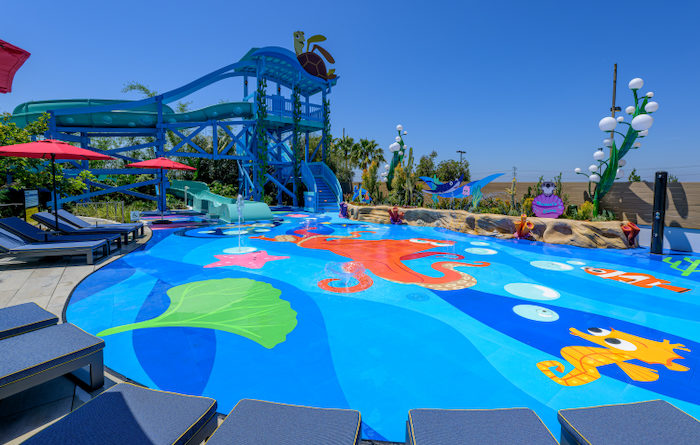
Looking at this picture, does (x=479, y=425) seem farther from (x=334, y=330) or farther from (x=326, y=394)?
(x=334, y=330)

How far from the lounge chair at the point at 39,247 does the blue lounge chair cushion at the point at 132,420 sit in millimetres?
6040

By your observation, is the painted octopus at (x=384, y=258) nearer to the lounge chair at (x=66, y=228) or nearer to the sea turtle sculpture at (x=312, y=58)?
the lounge chair at (x=66, y=228)

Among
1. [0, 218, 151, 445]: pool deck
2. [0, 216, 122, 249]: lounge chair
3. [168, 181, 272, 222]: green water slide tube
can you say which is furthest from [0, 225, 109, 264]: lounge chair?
[168, 181, 272, 222]: green water slide tube

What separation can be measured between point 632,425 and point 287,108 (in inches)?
905

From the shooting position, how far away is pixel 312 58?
22.5 metres

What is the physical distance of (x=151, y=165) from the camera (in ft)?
42.7

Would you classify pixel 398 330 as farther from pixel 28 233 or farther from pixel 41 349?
pixel 28 233

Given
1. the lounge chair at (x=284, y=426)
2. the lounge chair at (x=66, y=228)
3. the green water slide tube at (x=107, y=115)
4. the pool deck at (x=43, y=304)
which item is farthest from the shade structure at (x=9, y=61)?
the green water slide tube at (x=107, y=115)

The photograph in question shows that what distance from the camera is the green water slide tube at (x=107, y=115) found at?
739 inches

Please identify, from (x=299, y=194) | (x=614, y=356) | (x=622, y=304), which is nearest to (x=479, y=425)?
(x=614, y=356)

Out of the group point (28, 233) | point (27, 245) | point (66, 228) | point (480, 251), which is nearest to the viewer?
point (27, 245)

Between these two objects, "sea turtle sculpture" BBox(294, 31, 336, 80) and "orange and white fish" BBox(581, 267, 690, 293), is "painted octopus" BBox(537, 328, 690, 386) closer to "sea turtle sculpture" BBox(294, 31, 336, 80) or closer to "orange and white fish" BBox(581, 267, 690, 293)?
"orange and white fish" BBox(581, 267, 690, 293)

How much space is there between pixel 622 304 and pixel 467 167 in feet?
112

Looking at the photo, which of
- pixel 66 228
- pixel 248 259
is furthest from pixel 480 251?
pixel 66 228
